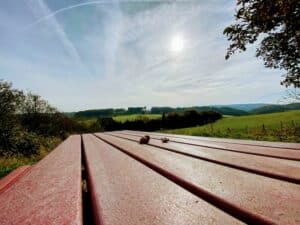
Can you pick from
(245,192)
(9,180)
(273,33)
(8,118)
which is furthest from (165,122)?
(245,192)

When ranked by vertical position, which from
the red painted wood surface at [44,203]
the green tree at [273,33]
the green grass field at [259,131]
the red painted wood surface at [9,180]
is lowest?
the green grass field at [259,131]

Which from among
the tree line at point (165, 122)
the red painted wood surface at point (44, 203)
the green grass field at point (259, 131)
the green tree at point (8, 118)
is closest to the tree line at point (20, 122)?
the green tree at point (8, 118)

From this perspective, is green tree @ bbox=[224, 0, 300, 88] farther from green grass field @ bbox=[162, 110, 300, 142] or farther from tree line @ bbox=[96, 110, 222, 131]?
tree line @ bbox=[96, 110, 222, 131]

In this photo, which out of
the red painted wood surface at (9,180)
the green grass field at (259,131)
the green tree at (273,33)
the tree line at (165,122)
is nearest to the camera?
the red painted wood surface at (9,180)

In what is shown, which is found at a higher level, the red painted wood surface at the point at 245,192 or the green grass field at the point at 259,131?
the red painted wood surface at the point at 245,192

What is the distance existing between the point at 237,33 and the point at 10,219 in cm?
719

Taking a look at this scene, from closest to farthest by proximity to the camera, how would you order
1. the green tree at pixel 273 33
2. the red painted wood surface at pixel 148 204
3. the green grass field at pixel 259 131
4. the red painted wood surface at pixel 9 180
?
the red painted wood surface at pixel 148 204 → the red painted wood surface at pixel 9 180 → the green tree at pixel 273 33 → the green grass field at pixel 259 131

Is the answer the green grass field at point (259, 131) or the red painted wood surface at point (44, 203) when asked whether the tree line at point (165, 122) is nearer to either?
the green grass field at point (259, 131)

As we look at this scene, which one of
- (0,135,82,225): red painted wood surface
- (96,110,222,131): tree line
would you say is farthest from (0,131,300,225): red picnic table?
(96,110,222,131): tree line

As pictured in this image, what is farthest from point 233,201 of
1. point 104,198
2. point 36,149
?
point 36,149

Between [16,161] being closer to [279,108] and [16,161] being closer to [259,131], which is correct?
[279,108]

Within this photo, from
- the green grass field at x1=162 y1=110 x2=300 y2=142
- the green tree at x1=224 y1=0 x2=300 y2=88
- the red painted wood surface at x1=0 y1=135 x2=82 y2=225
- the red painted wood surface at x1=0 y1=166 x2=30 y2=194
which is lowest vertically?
the green grass field at x1=162 y1=110 x2=300 y2=142

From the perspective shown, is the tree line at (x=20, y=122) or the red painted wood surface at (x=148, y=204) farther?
the tree line at (x=20, y=122)

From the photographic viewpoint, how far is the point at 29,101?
90.0 feet
